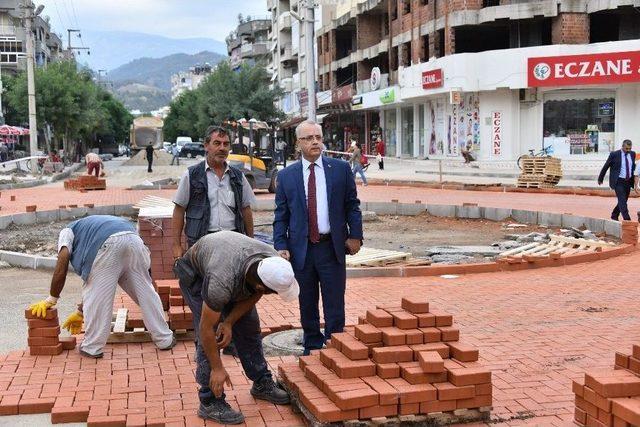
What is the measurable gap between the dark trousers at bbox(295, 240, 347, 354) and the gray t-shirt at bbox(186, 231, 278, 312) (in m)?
1.39

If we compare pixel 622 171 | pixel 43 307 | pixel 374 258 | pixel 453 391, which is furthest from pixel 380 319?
pixel 622 171

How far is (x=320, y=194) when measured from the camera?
6.05m

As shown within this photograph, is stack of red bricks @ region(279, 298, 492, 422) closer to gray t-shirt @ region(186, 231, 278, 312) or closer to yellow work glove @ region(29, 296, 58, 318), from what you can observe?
gray t-shirt @ region(186, 231, 278, 312)

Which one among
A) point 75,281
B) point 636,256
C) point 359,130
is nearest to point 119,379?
point 75,281

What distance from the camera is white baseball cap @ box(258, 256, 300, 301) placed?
422cm

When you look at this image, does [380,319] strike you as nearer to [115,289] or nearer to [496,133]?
[115,289]

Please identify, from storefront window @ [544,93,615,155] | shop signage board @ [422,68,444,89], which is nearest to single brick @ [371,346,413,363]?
storefront window @ [544,93,615,155]

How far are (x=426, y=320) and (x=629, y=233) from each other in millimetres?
8914

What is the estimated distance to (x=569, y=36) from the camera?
36.1 metres

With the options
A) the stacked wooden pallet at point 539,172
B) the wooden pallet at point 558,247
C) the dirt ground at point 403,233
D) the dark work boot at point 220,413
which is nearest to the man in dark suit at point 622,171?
the dirt ground at point 403,233

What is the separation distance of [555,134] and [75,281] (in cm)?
2943

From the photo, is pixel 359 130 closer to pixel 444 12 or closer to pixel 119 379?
pixel 444 12

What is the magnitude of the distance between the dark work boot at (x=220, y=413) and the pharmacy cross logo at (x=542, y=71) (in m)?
33.0

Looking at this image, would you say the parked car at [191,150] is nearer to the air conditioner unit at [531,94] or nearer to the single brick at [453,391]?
the air conditioner unit at [531,94]
